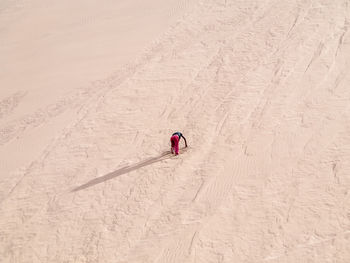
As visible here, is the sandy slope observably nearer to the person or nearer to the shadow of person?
the shadow of person

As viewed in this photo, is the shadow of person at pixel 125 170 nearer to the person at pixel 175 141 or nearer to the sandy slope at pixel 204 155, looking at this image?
the sandy slope at pixel 204 155

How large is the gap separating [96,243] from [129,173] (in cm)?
202

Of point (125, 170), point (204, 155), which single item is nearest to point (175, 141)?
point (204, 155)

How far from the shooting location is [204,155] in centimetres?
974

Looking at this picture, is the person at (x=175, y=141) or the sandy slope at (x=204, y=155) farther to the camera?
the person at (x=175, y=141)

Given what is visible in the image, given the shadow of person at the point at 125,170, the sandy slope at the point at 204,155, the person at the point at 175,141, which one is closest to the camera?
the sandy slope at the point at 204,155

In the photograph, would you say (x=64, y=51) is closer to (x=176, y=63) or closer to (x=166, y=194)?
(x=176, y=63)

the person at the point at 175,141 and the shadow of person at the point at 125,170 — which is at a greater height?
the person at the point at 175,141

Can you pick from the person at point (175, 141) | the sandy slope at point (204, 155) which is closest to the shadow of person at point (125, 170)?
the sandy slope at point (204, 155)

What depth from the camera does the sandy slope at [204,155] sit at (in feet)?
26.0

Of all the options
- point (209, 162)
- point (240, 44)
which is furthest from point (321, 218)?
point (240, 44)

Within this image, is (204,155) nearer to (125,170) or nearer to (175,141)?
(175,141)

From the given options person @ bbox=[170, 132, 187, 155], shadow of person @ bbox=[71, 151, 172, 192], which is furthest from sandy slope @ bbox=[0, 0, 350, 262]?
person @ bbox=[170, 132, 187, 155]

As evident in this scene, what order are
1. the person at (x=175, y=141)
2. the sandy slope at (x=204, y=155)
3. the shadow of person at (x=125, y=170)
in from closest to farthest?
1. the sandy slope at (x=204, y=155)
2. the person at (x=175, y=141)
3. the shadow of person at (x=125, y=170)
